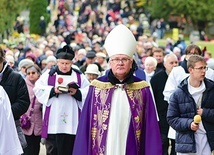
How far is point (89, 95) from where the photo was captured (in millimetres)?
10109

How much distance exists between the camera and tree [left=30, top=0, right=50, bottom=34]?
62.1 m

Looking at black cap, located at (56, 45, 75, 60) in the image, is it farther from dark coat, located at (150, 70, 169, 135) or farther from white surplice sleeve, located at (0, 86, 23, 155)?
white surplice sleeve, located at (0, 86, 23, 155)

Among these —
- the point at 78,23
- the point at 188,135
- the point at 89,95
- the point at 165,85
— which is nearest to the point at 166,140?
the point at 165,85

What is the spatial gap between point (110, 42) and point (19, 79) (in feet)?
7.89

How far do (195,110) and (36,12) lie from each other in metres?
51.4

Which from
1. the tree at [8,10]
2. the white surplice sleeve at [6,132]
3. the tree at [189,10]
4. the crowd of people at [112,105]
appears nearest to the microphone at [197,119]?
the crowd of people at [112,105]

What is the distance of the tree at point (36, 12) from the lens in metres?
62.1

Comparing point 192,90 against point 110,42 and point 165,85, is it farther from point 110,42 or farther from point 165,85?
point 165,85

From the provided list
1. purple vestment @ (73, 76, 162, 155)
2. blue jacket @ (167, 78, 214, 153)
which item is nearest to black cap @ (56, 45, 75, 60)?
blue jacket @ (167, 78, 214, 153)

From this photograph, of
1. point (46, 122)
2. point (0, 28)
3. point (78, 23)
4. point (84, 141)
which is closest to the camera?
point (84, 141)

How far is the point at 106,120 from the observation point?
1003 centimetres

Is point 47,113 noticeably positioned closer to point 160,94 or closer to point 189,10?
point 160,94

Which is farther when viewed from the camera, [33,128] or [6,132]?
[33,128]

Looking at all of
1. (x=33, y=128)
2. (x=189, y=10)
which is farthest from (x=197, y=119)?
(x=189, y=10)
